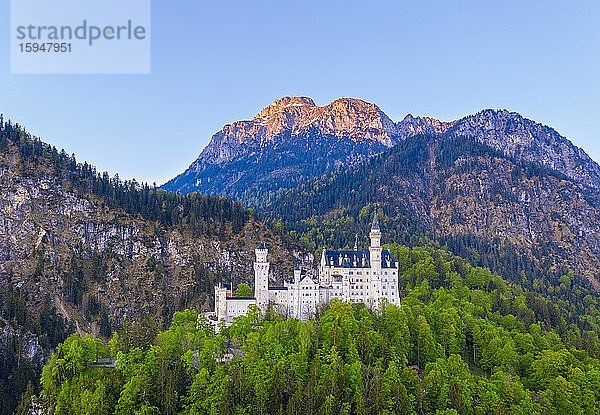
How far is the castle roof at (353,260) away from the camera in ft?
386

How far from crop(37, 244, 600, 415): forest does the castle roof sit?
942 centimetres

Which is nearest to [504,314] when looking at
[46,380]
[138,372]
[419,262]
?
[419,262]

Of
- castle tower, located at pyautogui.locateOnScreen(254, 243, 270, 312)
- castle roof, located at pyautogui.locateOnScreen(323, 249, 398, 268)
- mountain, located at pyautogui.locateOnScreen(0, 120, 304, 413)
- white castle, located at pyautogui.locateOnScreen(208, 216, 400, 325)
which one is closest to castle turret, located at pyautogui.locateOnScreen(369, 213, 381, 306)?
white castle, located at pyautogui.locateOnScreen(208, 216, 400, 325)

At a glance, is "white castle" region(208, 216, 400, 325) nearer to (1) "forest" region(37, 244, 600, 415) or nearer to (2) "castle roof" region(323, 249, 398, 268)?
(2) "castle roof" region(323, 249, 398, 268)

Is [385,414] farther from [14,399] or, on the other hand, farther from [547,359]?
[14,399]

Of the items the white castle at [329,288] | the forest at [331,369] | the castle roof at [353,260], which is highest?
the castle roof at [353,260]

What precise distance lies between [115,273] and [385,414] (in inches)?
4742

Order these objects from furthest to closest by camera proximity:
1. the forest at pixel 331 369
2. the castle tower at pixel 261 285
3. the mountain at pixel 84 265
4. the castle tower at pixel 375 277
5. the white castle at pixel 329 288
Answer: the mountain at pixel 84 265
the castle tower at pixel 375 277
the castle tower at pixel 261 285
the white castle at pixel 329 288
the forest at pixel 331 369

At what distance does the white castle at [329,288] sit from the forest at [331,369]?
12.6ft

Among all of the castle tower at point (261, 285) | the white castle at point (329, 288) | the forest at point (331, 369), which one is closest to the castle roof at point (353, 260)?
the white castle at point (329, 288)

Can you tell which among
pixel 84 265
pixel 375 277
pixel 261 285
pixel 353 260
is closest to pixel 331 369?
pixel 375 277

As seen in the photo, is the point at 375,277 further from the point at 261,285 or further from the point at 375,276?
the point at 261,285

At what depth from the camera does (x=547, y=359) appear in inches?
4176

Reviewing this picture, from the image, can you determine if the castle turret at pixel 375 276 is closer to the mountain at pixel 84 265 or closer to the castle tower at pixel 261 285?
the castle tower at pixel 261 285
